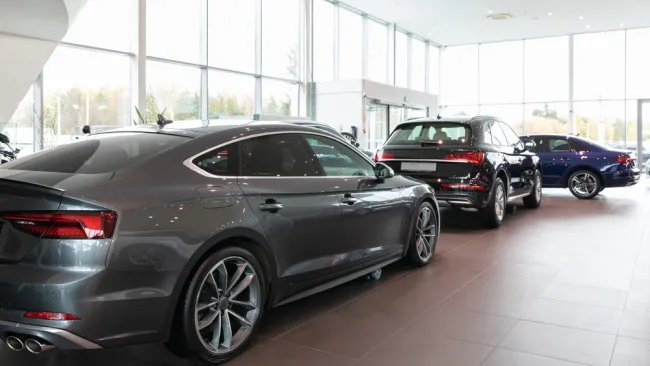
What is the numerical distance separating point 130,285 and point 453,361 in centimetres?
180

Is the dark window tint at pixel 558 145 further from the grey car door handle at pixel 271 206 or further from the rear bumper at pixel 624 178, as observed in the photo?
the grey car door handle at pixel 271 206

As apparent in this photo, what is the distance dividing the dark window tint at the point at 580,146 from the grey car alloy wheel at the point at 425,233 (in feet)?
23.6

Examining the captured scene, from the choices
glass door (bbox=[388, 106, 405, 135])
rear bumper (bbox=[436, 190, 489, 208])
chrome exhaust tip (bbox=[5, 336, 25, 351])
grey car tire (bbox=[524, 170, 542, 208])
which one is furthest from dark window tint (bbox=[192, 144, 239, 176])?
glass door (bbox=[388, 106, 405, 135])

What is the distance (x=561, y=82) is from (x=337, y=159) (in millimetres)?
21401

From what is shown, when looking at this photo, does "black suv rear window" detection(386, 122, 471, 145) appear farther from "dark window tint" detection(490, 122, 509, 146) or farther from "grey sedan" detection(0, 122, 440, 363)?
"grey sedan" detection(0, 122, 440, 363)

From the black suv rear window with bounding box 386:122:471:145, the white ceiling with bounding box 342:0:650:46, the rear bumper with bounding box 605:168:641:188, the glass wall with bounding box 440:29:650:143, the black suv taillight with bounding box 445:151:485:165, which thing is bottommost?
the rear bumper with bounding box 605:168:641:188

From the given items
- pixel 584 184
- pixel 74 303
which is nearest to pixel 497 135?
pixel 584 184

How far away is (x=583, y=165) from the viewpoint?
36.6ft

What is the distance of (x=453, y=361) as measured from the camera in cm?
307

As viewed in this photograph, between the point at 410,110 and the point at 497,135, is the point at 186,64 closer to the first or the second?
the point at 497,135

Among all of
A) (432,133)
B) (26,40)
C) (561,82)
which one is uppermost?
(561,82)

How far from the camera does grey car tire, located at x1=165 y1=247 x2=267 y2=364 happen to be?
283cm

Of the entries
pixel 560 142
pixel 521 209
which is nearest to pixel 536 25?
pixel 560 142

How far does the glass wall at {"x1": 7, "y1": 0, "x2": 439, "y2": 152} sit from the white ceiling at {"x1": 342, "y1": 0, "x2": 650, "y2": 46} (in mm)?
1668
